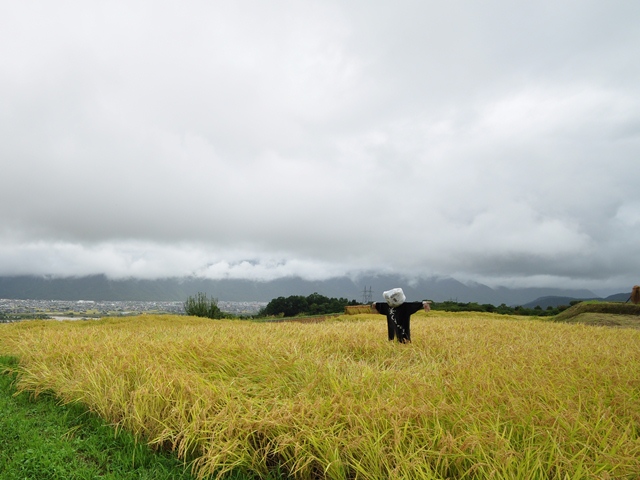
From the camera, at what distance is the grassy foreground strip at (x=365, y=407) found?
284 centimetres

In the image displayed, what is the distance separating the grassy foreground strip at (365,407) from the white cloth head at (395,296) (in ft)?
2.98

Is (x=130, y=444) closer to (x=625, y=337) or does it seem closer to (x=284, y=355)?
(x=284, y=355)

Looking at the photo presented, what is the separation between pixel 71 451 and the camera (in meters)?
3.58

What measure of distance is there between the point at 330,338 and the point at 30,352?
5421 mm

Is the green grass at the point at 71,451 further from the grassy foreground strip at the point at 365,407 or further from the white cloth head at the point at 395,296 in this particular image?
the white cloth head at the point at 395,296

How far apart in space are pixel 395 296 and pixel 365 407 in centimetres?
369

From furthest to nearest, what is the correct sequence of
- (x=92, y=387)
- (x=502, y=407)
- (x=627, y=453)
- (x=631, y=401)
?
1. (x=92, y=387)
2. (x=631, y=401)
3. (x=502, y=407)
4. (x=627, y=453)

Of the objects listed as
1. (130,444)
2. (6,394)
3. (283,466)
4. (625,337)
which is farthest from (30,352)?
(625,337)

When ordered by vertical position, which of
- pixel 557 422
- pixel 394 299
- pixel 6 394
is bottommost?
pixel 6 394

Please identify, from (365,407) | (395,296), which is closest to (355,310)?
(395,296)

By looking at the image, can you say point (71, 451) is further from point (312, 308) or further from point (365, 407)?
point (312, 308)

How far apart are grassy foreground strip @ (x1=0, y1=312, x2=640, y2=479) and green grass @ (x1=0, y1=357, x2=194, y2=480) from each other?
170 mm

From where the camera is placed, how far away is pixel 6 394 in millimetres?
5488

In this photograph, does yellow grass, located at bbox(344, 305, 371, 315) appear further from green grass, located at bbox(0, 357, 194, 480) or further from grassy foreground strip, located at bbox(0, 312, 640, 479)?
green grass, located at bbox(0, 357, 194, 480)
